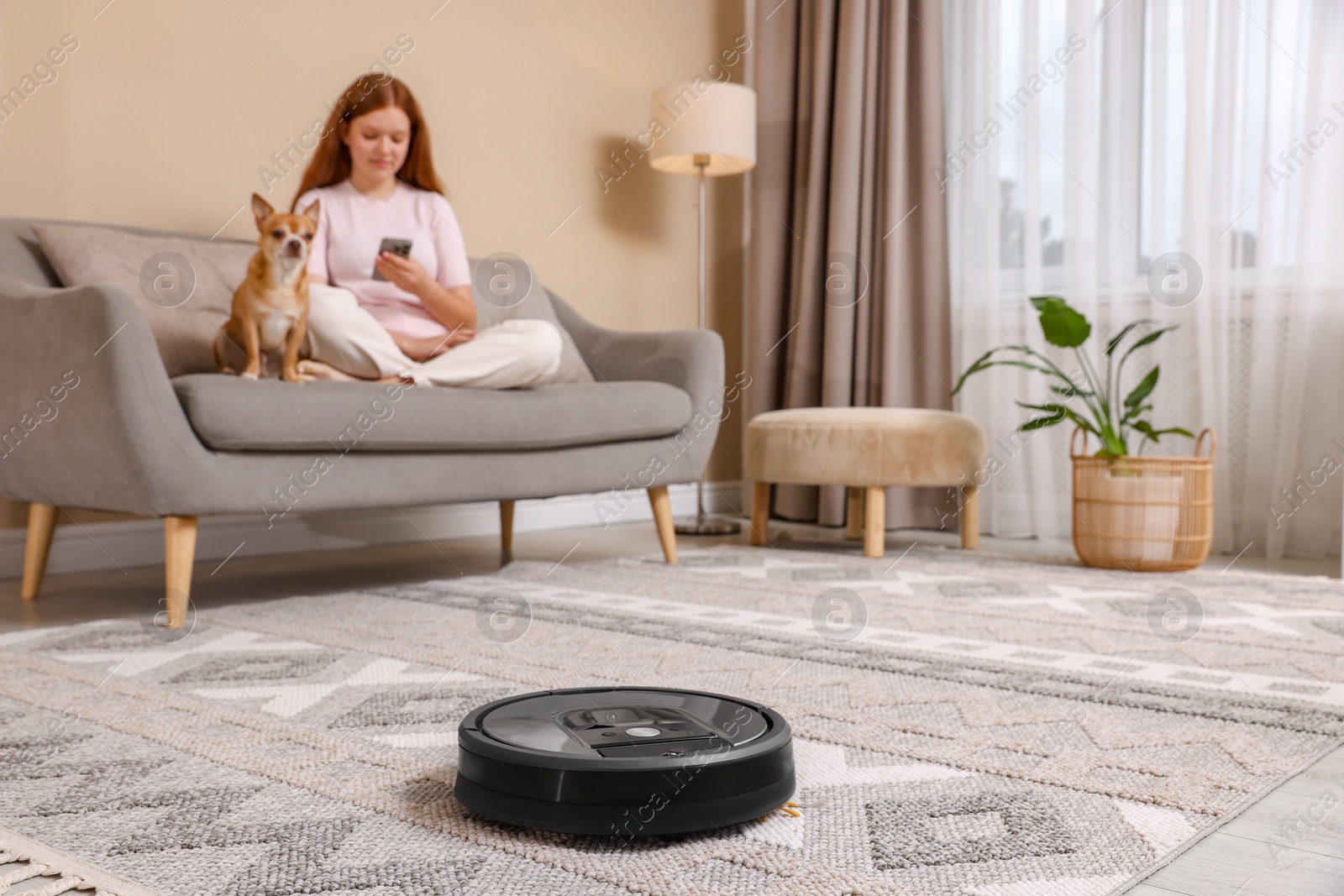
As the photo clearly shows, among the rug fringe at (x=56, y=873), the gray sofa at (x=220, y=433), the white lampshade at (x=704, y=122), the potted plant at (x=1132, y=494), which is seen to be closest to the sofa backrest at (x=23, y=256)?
the gray sofa at (x=220, y=433)

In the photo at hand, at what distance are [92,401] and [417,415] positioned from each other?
51 centimetres

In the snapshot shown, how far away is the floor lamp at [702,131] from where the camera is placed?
10.6 feet

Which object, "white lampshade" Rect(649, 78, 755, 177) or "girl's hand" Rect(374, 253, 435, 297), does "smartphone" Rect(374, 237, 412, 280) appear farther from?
"white lampshade" Rect(649, 78, 755, 177)

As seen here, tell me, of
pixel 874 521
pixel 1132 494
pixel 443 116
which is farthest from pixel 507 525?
pixel 1132 494

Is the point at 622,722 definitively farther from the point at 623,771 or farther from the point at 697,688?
the point at 697,688

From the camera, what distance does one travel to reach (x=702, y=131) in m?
3.24

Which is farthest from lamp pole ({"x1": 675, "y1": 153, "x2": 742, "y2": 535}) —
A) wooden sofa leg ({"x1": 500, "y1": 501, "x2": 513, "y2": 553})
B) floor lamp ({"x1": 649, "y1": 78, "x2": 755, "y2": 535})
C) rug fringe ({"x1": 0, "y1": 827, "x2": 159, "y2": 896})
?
rug fringe ({"x1": 0, "y1": 827, "x2": 159, "y2": 896})

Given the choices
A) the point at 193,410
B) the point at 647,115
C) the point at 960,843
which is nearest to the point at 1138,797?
the point at 960,843

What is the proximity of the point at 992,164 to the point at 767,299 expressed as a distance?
816mm

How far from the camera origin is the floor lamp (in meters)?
3.24

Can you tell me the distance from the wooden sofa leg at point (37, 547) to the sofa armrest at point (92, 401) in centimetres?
13

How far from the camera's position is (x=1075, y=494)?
2.60 metres

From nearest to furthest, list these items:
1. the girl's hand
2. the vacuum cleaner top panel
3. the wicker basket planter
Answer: the vacuum cleaner top panel < the girl's hand < the wicker basket planter

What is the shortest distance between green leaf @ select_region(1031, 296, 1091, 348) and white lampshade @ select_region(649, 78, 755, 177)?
1.18 meters
